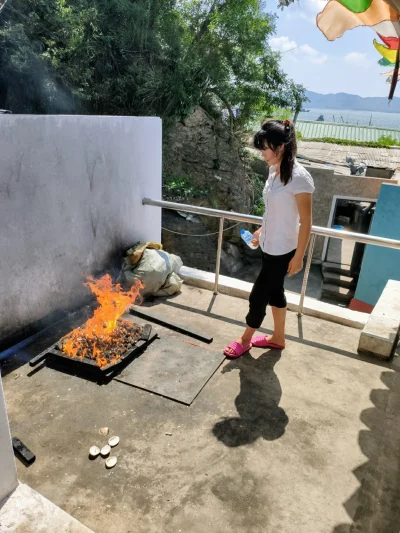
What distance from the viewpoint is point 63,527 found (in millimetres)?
1804

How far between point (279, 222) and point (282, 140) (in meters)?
0.67

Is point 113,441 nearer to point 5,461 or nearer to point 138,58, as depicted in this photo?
point 5,461

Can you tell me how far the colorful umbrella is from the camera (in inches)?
106

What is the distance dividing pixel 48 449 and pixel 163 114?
1304cm

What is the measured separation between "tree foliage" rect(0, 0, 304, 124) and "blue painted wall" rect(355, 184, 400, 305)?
7333mm

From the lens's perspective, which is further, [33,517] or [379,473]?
[379,473]

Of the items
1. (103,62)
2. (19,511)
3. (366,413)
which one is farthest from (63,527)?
(103,62)

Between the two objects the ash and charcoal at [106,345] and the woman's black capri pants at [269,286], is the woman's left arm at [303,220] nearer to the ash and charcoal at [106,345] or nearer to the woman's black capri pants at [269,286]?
the woman's black capri pants at [269,286]

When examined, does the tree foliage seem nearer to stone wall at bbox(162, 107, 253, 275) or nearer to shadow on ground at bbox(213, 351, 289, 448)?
stone wall at bbox(162, 107, 253, 275)

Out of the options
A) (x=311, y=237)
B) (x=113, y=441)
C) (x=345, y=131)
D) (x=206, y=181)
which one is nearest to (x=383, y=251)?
(x=206, y=181)

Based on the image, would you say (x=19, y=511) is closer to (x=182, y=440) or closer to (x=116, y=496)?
(x=116, y=496)

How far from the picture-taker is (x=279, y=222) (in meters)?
3.26

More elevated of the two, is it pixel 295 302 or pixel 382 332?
pixel 382 332

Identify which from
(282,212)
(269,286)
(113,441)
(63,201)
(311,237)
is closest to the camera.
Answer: (113,441)
